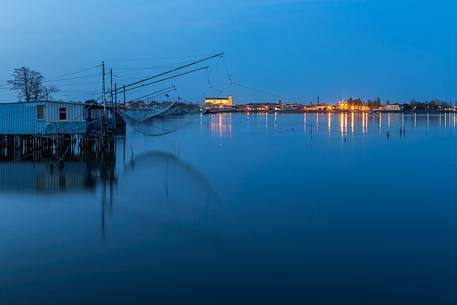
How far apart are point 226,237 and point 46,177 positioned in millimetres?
11230

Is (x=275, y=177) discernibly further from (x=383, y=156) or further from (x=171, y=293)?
(x=171, y=293)

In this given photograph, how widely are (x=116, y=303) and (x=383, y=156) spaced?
2564 cm

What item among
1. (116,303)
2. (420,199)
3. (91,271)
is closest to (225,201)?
(420,199)

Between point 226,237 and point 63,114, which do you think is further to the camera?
point 63,114

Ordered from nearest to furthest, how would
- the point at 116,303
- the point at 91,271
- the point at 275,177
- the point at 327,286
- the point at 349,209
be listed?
the point at 116,303 < the point at 327,286 < the point at 91,271 < the point at 349,209 < the point at 275,177

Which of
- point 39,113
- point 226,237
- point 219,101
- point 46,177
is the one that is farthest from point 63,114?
point 219,101

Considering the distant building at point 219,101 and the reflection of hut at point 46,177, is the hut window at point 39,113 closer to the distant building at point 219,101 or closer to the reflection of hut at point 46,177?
the reflection of hut at point 46,177

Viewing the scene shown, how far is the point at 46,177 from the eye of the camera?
20375 millimetres

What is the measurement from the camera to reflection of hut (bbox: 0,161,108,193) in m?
18.2

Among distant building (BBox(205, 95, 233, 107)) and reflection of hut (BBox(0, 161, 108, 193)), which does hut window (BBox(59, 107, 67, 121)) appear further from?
distant building (BBox(205, 95, 233, 107))

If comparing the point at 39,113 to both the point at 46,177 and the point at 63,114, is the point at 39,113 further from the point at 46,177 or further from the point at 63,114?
the point at 46,177

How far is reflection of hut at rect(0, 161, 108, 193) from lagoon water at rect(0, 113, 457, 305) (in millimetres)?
73

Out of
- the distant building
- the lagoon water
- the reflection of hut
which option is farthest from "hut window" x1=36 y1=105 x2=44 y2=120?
the distant building

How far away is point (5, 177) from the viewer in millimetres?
20266
